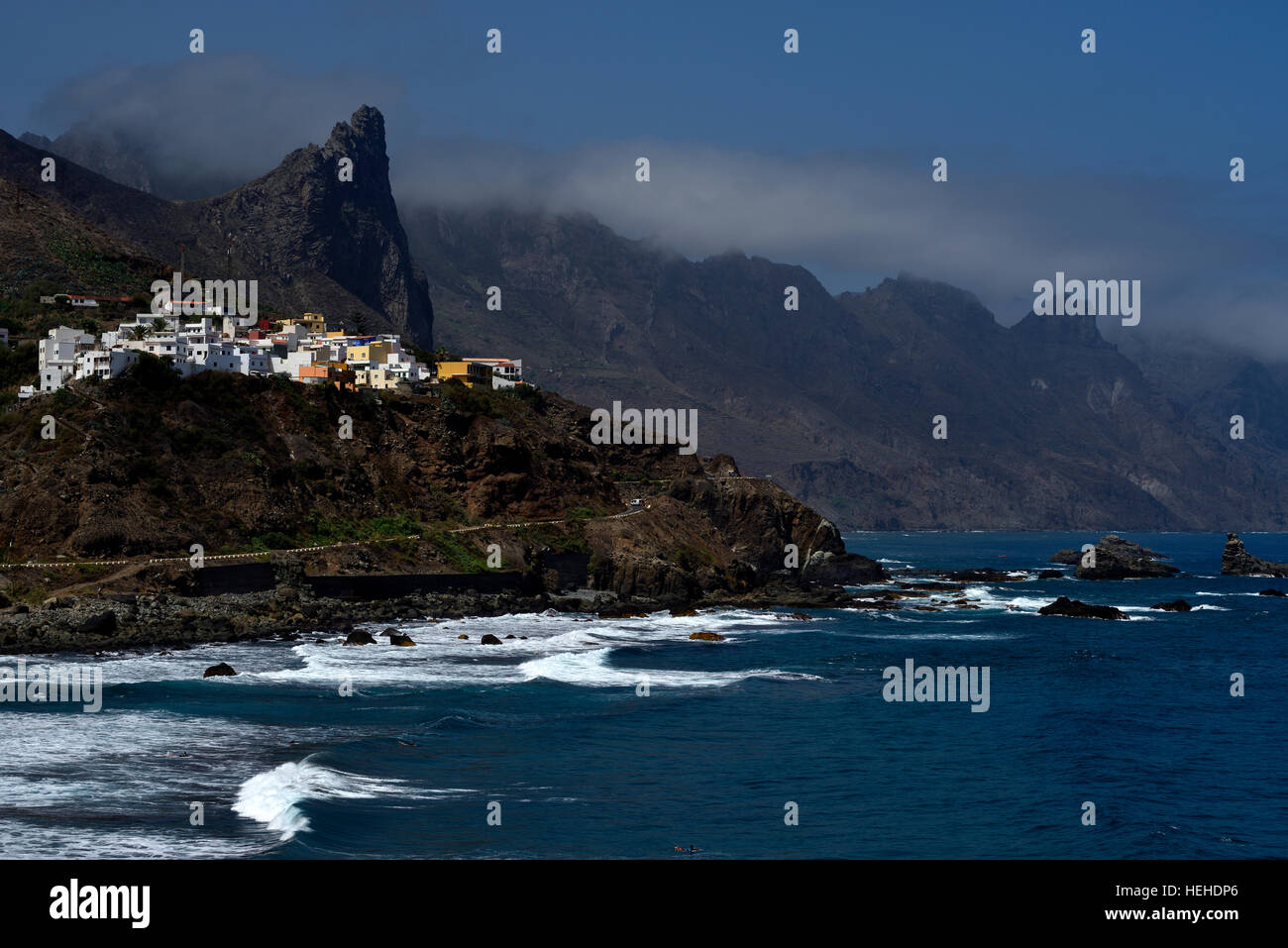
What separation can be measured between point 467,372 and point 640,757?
11312cm

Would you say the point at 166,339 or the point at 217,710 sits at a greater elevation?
the point at 166,339

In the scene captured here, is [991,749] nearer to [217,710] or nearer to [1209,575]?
[217,710]

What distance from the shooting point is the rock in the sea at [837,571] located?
136125mm

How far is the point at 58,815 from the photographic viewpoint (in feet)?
96.3

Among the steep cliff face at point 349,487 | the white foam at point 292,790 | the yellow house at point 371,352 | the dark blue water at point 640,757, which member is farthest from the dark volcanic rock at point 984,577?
the white foam at point 292,790

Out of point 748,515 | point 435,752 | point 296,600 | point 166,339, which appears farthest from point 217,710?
point 748,515

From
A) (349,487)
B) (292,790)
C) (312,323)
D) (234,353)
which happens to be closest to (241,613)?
(349,487)

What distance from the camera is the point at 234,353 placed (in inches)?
4134

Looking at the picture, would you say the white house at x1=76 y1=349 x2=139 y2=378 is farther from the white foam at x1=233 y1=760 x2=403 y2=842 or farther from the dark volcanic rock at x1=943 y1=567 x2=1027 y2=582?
the dark volcanic rock at x1=943 y1=567 x2=1027 y2=582

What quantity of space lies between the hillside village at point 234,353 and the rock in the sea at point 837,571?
4357 cm

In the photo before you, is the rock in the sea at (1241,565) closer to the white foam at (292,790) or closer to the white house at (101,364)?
the white house at (101,364)

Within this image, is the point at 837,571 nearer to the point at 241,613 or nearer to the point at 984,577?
the point at 984,577

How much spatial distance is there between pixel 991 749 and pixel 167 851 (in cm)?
2870
